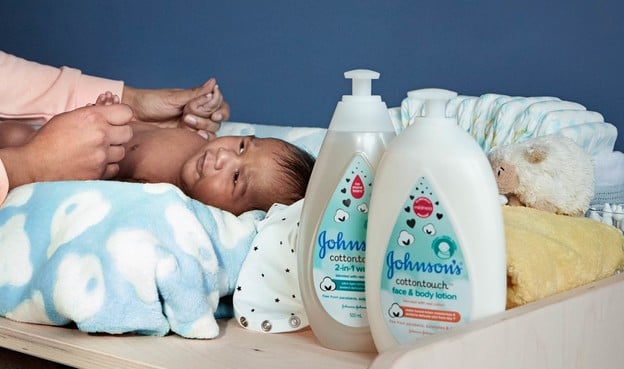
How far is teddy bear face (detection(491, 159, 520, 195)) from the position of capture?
3.74 ft

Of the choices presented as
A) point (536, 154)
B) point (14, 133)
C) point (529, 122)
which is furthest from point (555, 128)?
point (14, 133)

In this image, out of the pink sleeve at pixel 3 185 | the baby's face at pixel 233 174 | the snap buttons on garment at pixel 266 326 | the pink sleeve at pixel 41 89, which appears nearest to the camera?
the snap buttons on garment at pixel 266 326

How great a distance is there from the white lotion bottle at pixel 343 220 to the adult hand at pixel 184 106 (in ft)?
3.40

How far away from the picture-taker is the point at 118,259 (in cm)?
102

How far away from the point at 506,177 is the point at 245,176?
20.8 inches

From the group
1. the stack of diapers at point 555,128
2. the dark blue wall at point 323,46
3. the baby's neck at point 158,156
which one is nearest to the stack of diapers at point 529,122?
the stack of diapers at point 555,128

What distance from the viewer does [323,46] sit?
2.15 m

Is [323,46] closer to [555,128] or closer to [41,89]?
[41,89]

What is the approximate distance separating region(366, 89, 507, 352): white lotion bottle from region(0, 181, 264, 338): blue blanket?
24 centimetres

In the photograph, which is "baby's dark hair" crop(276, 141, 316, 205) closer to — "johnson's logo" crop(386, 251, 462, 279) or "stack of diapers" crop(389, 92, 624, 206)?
"stack of diapers" crop(389, 92, 624, 206)

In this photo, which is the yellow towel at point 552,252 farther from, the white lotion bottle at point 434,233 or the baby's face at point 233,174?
the baby's face at point 233,174

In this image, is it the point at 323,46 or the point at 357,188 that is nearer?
the point at 357,188

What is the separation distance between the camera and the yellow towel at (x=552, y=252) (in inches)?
35.9

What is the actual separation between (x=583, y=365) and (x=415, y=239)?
0.78ft
